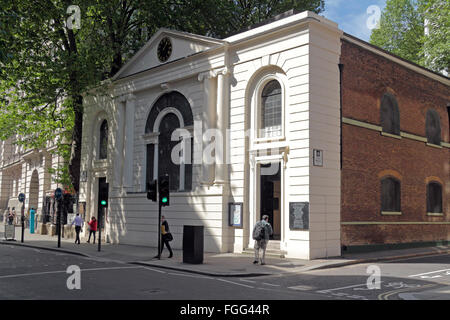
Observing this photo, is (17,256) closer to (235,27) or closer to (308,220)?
(308,220)

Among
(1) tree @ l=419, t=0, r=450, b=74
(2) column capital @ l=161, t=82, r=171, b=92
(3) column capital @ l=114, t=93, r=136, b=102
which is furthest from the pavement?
(1) tree @ l=419, t=0, r=450, b=74

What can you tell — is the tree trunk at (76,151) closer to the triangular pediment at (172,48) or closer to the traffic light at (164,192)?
the triangular pediment at (172,48)

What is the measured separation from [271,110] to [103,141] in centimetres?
1291

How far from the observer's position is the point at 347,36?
1994cm

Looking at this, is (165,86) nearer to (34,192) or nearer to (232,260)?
(232,260)

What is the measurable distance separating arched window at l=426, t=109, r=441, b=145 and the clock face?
1408 centimetres

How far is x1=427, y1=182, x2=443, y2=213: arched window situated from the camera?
24.4 meters

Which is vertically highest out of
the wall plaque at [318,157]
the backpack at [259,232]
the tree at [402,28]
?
the tree at [402,28]

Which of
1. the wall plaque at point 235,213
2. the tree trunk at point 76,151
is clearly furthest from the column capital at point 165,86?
the tree trunk at point 76,151

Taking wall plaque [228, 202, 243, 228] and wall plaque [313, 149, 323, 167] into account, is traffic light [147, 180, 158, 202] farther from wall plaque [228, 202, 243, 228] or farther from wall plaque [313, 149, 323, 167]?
wall plaque [313, 149, 323, 167]

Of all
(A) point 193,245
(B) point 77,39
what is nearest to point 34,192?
(B) point 77,39

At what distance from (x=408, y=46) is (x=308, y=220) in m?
31.0

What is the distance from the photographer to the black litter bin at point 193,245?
16500 mm

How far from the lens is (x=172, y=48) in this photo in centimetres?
2395
